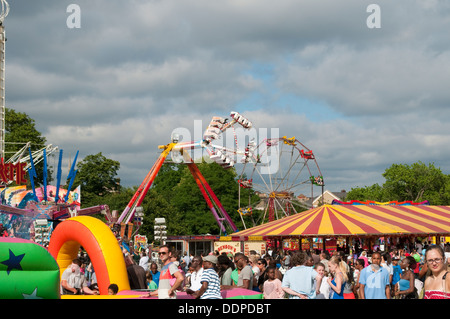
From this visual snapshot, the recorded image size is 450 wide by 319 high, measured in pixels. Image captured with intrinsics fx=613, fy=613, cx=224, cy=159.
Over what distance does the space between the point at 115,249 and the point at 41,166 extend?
54.9m

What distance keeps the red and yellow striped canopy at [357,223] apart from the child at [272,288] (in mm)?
16530

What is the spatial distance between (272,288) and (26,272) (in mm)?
4205

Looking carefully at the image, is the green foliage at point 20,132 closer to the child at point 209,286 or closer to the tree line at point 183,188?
the tree line at point 183,188

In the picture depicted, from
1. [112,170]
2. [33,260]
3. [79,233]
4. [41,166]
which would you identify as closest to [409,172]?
[112,170]

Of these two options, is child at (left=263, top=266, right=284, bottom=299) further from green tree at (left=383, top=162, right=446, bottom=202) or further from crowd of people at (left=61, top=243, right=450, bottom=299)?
green tree at (left=383, top=162, right=446, bottom=202)

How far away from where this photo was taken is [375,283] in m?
9.62

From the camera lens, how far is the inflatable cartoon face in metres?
8.07

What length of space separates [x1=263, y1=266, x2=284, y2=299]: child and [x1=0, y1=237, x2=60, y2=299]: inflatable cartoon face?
3.62 metres

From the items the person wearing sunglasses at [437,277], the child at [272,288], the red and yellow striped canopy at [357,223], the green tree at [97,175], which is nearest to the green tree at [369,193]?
the green tree at [97,175]

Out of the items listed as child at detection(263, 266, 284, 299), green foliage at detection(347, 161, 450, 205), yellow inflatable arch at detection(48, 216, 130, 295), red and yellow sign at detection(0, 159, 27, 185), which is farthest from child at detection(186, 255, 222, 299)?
green foliage at detection(347, 161, 450, 205)

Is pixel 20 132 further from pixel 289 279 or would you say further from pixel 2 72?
pixel 289 279

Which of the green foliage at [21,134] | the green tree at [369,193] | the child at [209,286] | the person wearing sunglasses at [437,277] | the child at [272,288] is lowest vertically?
the child at [272,288]

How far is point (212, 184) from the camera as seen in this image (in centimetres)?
7106

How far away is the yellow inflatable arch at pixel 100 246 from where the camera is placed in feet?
43.9
